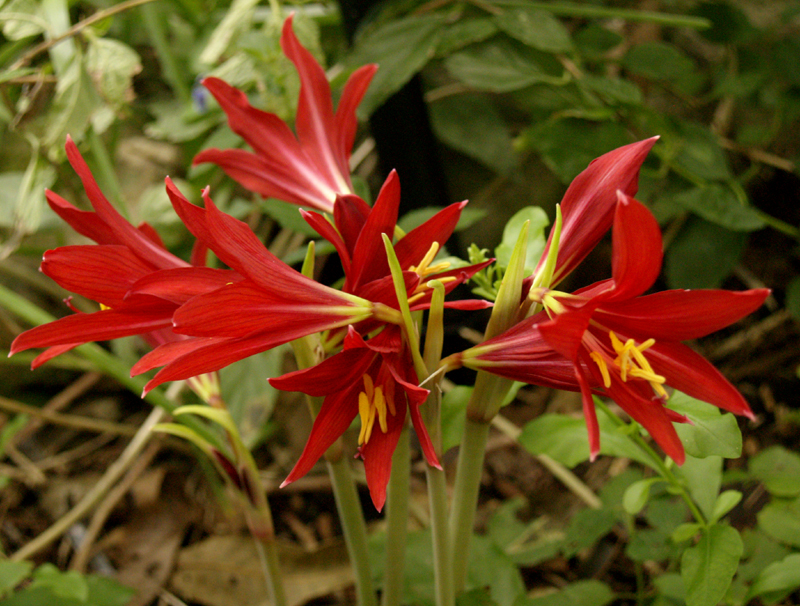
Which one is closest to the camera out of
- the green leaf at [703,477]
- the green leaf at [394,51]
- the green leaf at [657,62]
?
the green leaf at [703,477]

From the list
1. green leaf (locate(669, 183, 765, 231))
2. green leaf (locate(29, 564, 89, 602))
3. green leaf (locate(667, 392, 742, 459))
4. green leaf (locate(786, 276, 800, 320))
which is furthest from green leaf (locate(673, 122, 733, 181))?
green leaf (locate(29, 564, 89, 602))

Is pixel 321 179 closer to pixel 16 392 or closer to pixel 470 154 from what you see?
pixel 470 154

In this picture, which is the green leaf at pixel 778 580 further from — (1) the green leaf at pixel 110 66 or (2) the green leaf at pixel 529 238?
(1) the green leaf at pixel 110 66

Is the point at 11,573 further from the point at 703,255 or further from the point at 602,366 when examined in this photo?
the point at 703,255

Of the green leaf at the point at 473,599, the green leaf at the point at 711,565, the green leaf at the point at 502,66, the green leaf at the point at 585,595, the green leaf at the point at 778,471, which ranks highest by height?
the green leaf at the point at 502,66

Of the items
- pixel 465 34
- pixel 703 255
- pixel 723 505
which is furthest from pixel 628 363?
pixel 703 255

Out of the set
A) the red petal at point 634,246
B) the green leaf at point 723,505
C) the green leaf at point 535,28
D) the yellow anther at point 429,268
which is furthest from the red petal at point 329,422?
the green leaf at point 535,28

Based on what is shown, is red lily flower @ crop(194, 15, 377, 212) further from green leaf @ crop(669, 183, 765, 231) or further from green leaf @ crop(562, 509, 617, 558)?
green leaf @ crop(669, 183, 765, 231)
